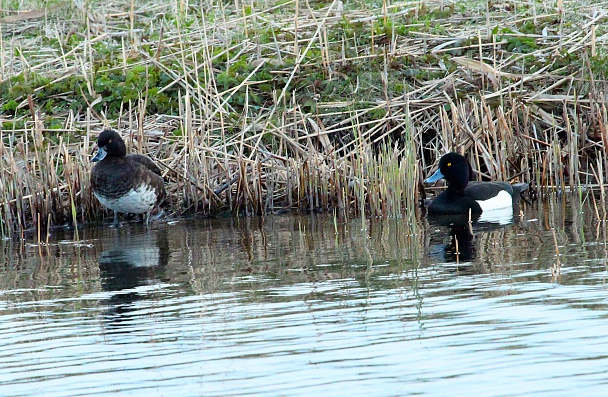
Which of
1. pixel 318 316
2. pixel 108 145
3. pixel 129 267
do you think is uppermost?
pixel 108 145

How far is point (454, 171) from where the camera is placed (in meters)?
11.1

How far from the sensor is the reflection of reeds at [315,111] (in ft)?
36.0

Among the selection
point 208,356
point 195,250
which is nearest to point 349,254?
point 195,250

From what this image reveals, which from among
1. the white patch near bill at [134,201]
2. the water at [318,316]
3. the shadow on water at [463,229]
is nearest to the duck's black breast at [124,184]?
the white patch near bill at [134,201]

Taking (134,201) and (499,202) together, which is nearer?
(134,201)

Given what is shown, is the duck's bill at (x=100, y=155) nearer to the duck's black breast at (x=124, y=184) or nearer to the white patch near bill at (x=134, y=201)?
the duck's black breast at (x=124, y=184)

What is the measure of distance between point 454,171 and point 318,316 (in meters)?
5.87

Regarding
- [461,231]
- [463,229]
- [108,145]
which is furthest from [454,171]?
[108,145]

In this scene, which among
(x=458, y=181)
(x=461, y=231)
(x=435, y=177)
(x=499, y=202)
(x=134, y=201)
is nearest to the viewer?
(x=461, y=231)

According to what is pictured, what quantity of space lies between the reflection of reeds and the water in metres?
1.87

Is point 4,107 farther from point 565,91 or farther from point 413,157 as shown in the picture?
point 565,91

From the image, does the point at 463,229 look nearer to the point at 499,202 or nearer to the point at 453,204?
the point at 453,204

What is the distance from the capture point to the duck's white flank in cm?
1076

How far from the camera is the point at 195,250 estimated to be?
8.71 meters
